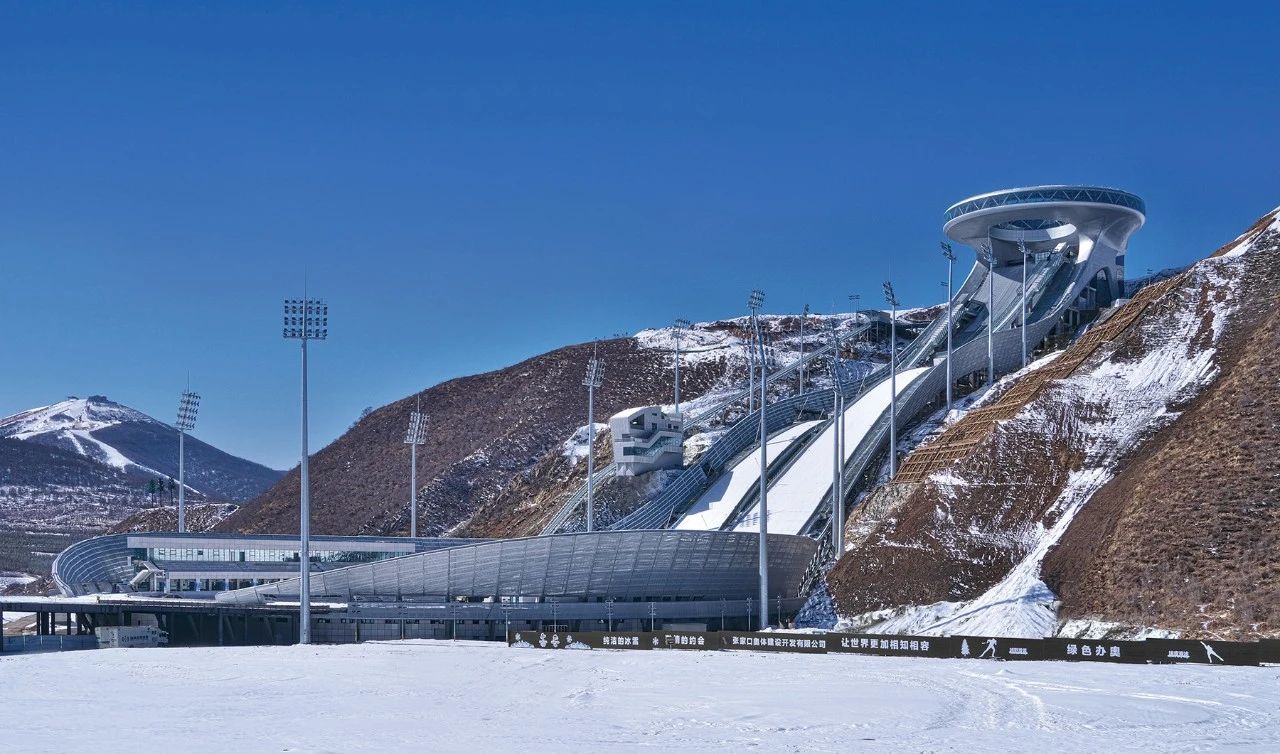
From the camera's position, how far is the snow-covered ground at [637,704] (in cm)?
2397

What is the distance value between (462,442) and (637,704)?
93.4m

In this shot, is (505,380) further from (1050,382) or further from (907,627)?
(907,627)

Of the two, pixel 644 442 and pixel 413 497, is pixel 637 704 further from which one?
pixel 644 442

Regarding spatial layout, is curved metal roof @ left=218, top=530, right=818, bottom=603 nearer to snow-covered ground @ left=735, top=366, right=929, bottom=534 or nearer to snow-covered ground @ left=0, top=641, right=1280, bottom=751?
snow-covered ground @ left=735, top=366, right=929, bottom=534

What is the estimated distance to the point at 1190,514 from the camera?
46625mm

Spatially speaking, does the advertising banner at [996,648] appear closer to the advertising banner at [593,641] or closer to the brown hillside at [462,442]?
the advertising banner at [593,641]

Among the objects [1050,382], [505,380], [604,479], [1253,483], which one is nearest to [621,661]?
[1253,483]

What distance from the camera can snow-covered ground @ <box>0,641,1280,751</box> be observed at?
2397cm

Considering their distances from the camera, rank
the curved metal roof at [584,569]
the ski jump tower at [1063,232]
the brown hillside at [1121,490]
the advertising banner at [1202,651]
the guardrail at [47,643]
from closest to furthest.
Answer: the advertising banner at [1202,651]
the brown hillside at [1121,490]
the guardrail at [47,643]
the curved metal roof at [584,569]
the ski jump tower at [1063,232]

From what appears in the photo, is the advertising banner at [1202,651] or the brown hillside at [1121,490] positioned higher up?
the brown hillside at [1121,490]

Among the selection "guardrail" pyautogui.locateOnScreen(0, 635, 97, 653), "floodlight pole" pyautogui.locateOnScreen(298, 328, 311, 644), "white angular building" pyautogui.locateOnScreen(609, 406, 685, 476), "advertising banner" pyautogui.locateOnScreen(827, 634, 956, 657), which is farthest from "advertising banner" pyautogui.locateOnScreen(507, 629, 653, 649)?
"white angular building" pyautogui.locateOnScreen(609, 406, 685, 476)

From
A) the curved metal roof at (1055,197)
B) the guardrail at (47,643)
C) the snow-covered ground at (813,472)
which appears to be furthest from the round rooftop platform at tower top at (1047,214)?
the guardrail at (47,643)

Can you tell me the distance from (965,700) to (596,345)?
365 ft

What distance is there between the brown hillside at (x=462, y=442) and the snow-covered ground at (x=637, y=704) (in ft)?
214
